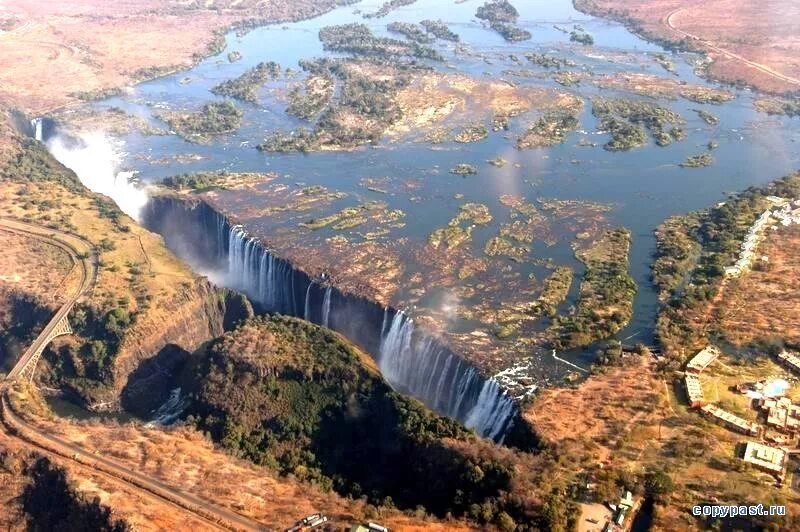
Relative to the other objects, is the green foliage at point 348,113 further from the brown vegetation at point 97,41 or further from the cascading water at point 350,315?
the brown vegetation at point 97,41

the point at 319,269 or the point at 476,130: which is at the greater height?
the point at 476,130

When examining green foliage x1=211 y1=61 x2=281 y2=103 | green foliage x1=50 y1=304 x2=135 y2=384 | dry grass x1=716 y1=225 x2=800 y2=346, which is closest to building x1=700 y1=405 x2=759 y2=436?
dry grass x1=716 y1=225 x2=800 y2=346

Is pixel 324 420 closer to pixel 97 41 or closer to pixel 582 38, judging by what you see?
pixel 582 38

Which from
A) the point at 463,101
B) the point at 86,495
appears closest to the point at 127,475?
the point at 86,495

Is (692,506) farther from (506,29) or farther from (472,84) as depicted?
(506,29)

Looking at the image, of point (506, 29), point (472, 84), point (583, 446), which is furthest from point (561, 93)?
point (583, 446)

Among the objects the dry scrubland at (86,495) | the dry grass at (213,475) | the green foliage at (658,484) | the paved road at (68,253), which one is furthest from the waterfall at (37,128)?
the green foliage at (658,484)
